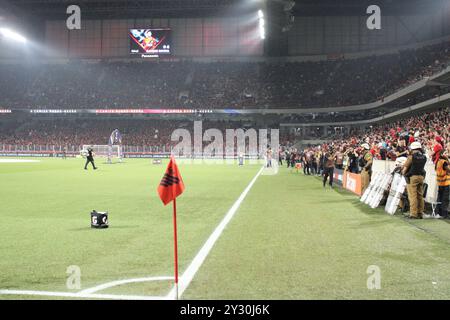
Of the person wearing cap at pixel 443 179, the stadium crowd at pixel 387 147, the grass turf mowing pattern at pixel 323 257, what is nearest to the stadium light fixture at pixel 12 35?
the stadium crowd at pixel 387 147

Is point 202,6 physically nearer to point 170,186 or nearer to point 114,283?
point 170,186

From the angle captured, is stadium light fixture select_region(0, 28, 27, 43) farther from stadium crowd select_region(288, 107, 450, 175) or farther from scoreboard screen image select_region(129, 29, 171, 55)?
stadium crowd select_region(288, 107, 450, 175)

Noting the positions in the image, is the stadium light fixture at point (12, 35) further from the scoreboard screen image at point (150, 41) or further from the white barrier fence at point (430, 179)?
the white barrier fence at point (430, 179)

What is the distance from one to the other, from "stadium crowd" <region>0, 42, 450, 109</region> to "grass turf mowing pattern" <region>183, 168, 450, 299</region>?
185 ft

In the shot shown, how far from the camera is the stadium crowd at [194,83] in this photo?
6750 cm

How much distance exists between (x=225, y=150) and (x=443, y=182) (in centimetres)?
5055

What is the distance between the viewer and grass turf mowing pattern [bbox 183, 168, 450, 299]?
16.8ft

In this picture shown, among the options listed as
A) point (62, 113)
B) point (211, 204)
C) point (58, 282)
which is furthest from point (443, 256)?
point (62, 113)

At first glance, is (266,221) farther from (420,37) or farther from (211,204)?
(420,37)

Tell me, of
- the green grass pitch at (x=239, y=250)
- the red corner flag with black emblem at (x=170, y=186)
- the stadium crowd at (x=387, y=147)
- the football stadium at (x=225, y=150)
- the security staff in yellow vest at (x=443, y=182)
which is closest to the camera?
the green grass pitch at (x=239, y=250)

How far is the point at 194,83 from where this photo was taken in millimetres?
74625

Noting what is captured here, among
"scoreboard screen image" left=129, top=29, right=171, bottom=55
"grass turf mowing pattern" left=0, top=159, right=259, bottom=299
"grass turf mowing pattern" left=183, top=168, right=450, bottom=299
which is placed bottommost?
"grass turf mowing pattern" left=183, top=168, right=450, bottom=299

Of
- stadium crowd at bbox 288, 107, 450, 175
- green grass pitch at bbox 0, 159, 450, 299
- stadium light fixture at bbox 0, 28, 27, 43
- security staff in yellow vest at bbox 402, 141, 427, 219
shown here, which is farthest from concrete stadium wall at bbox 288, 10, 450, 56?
green grass pitch at bbox 0, 159, 450, 299

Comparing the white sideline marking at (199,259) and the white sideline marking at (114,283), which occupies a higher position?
the white sideline marking at (199,259)
